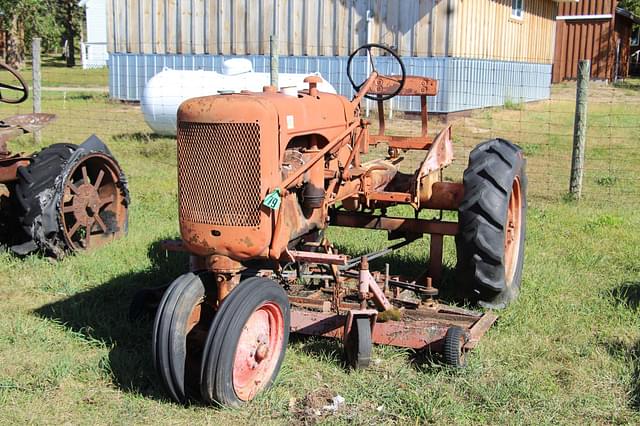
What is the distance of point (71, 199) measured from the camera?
6512 millimetres

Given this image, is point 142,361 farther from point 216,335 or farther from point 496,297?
point 496,297

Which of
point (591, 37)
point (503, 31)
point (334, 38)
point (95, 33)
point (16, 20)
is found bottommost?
point (334, 38)

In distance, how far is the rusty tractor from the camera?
6.17 meters

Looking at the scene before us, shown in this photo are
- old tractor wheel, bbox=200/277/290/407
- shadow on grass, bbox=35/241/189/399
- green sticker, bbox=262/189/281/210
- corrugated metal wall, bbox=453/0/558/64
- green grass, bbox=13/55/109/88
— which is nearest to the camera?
old tractor wheel, bbox=200/277/290/407

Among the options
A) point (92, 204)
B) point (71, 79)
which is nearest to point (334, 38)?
point (92, 204)

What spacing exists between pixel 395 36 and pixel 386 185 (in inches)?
436

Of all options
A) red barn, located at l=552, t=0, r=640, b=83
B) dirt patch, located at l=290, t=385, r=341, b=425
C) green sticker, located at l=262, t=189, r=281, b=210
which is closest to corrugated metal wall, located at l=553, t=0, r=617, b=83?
red barn, located at l=552, t=0, r=640, b=83

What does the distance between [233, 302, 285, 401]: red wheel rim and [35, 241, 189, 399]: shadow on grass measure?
44 cm

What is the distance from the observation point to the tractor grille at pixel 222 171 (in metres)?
3.96

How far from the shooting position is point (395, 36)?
1636 centimetres

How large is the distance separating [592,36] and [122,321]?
31.6 meters

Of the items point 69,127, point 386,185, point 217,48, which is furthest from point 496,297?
point 217,48

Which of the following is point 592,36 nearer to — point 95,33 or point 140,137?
point 140,137

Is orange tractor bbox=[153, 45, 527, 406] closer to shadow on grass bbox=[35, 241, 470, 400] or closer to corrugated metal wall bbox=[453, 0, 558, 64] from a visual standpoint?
shadow on grass bbox=[35, 241, 470, 400]
